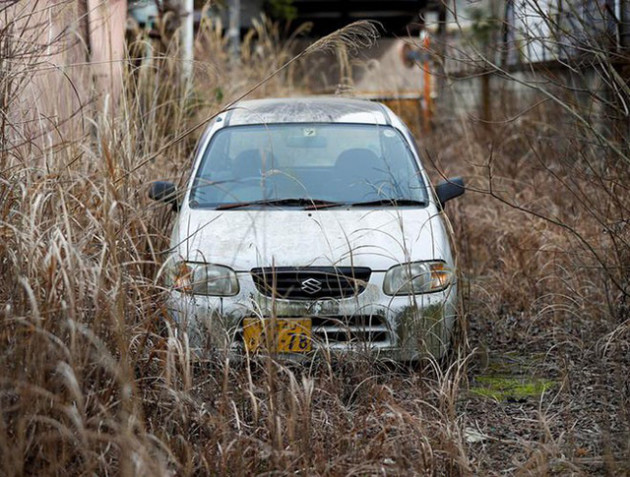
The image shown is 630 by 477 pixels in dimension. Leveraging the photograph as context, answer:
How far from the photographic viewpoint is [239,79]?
11633 mm

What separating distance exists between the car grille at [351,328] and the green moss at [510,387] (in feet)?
1.96

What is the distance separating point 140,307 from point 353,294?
124cm

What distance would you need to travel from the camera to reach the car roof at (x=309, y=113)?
20.1 ft

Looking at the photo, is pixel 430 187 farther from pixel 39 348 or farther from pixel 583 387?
pixel 39 348

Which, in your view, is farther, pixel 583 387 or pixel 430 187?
pixel 430 187

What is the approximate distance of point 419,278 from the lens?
4.92 m

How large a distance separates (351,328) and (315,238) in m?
0.63

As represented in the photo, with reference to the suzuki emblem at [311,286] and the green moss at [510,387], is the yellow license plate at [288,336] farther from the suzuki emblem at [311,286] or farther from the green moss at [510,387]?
the green moss at [510,387]

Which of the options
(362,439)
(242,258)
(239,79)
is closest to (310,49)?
(242,258)

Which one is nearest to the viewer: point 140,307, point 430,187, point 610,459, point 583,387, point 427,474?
point 610,459

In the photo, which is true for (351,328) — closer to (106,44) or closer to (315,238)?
(315,238)

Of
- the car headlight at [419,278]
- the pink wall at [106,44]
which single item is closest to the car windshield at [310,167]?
the car headlight at [419,278]

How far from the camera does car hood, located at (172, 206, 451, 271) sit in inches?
192

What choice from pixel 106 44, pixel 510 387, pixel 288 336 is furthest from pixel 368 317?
pixel 106 44
